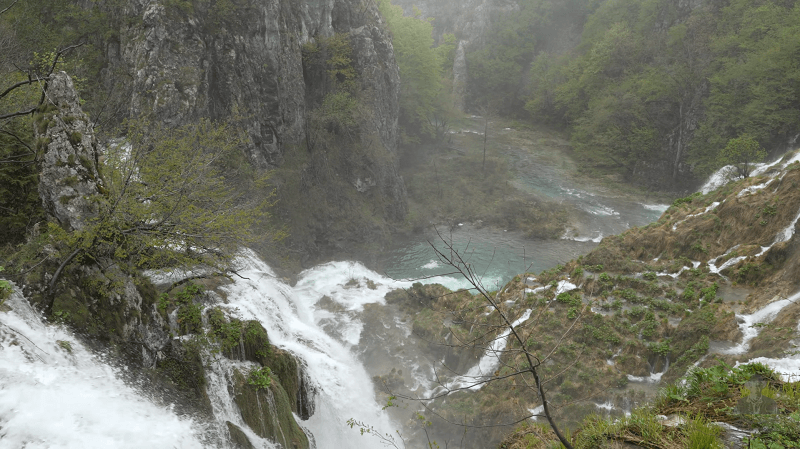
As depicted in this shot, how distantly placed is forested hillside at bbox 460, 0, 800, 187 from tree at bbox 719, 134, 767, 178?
186cm

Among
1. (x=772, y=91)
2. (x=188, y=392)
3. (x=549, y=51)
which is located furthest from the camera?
(x=549, y=51)

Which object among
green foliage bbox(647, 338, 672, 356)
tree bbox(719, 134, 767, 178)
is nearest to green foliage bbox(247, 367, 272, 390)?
green foliage bbox(647, 338, 672, 356)

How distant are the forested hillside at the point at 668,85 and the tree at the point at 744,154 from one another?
186 centimetres

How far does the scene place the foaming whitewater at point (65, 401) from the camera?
18.7 ft

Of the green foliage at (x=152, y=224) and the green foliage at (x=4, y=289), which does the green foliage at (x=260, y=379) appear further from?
the green foliage at (x=4, y=289)

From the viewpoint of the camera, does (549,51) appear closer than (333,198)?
No

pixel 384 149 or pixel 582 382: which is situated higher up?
pixel 384 149

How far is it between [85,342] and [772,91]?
3807 cm

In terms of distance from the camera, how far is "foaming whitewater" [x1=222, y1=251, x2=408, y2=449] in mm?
13320

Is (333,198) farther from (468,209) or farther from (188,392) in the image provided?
(188,392)

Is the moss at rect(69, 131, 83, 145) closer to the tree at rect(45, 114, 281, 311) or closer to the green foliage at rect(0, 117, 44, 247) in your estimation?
the tree at rect(45, 114, 281, 311)

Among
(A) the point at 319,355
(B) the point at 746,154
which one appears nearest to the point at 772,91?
(B) the point at 746,154

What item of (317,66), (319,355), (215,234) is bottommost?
(319,355)

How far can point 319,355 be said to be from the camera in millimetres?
15680
